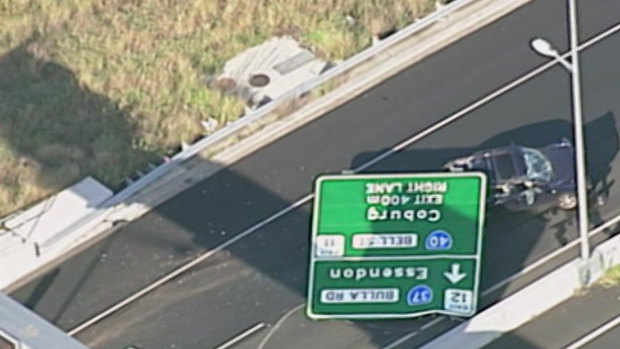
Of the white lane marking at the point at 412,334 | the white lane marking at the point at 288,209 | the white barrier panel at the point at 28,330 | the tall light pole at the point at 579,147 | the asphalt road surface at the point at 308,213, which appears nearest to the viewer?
the white barrier panel at the point at 28,330

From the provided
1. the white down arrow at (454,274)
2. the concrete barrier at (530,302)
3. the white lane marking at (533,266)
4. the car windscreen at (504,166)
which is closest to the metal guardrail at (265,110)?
the car windscreen at (504,166)

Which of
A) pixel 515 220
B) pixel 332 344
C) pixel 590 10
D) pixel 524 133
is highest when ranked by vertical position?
pixel 590 10

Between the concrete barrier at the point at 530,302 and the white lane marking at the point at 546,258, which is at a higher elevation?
the white lane marking at the point at 546,258

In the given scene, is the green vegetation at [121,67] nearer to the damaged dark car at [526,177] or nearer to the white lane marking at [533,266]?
the damaged dark car at [526,177]

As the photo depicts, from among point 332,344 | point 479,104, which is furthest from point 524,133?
point 332,344

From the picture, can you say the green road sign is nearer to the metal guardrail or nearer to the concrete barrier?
the concrete barrier

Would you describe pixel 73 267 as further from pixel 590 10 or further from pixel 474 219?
pixel 590 10

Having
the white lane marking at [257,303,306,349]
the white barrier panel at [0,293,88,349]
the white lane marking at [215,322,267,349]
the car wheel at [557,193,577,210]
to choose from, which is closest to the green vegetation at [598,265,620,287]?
the car wheel at [557,193,577,210]
